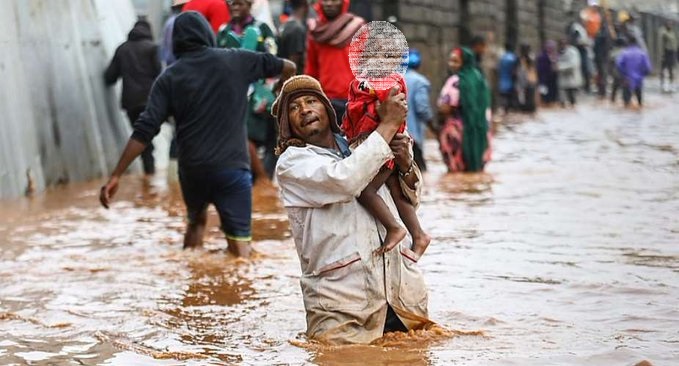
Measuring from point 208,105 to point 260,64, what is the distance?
0.40 meters

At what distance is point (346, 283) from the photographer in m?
5.50

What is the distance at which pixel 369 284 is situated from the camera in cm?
550

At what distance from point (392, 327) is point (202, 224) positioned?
3256mm

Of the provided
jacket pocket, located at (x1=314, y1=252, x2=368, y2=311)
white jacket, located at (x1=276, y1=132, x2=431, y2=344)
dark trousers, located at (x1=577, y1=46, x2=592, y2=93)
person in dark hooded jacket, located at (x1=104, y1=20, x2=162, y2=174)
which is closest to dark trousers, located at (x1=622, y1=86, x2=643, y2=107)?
dark trousers, located at (x1=577, y1=46, x2=592, y2=93)

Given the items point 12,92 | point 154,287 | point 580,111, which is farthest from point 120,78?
point 580,111

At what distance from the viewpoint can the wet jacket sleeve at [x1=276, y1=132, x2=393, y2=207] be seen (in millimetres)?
5254

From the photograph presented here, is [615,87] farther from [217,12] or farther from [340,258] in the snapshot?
[340,258]

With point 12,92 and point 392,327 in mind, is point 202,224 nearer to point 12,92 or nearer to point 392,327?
point 392,327

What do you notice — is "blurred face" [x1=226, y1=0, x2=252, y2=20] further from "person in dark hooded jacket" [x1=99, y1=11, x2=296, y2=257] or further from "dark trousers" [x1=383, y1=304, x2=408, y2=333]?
"dark trousers" [x1=383, y1=304, x2=408, y2=333]

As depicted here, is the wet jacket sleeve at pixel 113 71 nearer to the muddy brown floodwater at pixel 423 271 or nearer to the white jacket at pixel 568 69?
the muddy brown floodwater at pixel 423 271

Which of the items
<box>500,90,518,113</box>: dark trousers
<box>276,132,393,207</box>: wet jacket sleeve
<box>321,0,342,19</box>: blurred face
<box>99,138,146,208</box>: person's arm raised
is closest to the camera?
<box>276,132,393,207</box>: wet jacket sleeve

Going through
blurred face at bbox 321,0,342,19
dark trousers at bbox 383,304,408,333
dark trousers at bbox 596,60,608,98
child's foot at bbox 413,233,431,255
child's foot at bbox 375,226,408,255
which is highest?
blurred face at bbox 321,0,342,19

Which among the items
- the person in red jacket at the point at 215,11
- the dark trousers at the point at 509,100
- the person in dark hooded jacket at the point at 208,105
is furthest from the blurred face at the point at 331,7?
the dark trousers at the point at 509,100

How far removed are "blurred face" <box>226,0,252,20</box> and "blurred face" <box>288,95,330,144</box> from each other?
506cm
